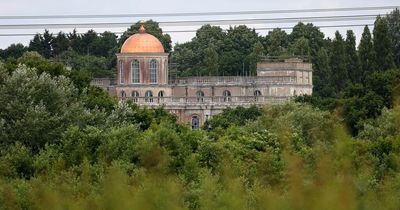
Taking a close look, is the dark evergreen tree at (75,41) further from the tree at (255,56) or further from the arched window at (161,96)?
the arched window at (161,96)

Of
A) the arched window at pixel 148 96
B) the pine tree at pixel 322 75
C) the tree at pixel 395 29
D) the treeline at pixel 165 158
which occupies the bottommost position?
the treeline at pixel 165 158

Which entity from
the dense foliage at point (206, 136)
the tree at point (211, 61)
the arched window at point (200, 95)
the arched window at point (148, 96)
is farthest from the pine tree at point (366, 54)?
the tree at point (211, 61)

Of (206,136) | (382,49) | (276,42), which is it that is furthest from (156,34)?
(206,136)

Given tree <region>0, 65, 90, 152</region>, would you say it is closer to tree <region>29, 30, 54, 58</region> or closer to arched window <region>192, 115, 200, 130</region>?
A: arched window <region>192, 115, 200, 130</region>

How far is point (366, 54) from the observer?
107188 millimetres

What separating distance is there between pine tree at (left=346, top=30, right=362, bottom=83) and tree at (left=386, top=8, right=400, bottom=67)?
37.9ft

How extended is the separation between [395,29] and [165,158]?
12211 centimetres

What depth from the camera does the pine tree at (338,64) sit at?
366 feet

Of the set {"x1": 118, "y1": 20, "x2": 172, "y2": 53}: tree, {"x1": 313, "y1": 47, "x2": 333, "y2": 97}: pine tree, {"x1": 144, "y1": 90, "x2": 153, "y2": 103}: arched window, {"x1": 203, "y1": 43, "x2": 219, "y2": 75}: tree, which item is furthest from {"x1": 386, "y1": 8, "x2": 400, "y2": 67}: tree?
{"x1": 118, "y1": 20, "x2": 172, "y2": 53}: tree

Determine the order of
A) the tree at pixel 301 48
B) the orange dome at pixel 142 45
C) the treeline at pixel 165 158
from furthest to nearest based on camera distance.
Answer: the tree at pixel 301 48 < the orange dome at pixel 142 45 < the treeline at pixel 165 158

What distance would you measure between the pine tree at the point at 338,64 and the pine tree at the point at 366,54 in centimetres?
291

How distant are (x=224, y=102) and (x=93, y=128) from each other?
66.2m

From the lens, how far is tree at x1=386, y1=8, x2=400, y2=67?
126637 mm

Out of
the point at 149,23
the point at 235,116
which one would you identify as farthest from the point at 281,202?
the point at 149,23
